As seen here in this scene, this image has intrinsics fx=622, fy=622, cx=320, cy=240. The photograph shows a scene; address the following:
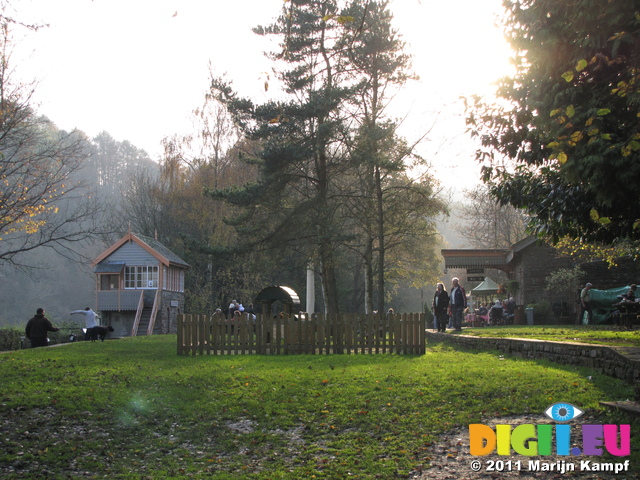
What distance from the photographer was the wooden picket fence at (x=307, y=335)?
52.0ft

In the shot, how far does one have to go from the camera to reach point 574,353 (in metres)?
11.2

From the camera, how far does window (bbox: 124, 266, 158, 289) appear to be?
41.7 m

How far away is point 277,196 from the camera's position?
27.9 metres

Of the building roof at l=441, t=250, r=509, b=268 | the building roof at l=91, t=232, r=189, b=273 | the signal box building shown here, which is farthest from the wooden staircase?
the building roof at l=441, t=250, r=509, b=268

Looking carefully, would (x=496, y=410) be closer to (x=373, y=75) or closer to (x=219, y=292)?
(x=373, y=75)

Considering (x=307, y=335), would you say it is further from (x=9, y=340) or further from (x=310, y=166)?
(x=9, y=340)

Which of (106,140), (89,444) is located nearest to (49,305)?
(106,140)

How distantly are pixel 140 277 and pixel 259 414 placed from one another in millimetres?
35916

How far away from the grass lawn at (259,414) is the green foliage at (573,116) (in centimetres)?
285

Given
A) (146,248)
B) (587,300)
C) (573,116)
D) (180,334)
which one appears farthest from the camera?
(146,248)

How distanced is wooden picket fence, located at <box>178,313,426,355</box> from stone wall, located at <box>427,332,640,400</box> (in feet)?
6.64

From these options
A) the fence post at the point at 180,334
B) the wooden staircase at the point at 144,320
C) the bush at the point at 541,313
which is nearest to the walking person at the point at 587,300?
the bush at the point at 541,313

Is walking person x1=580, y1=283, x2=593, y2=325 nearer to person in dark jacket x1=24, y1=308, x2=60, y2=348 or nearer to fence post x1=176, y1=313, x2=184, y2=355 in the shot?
fence post x1=176, y1=313, x2=184, y2=355

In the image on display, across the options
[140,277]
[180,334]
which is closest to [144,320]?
[140,277]
